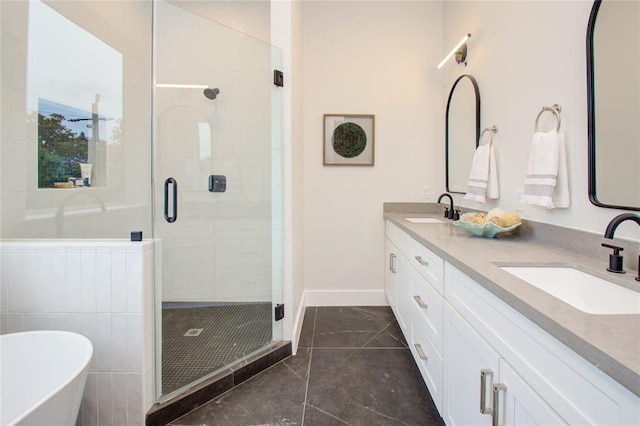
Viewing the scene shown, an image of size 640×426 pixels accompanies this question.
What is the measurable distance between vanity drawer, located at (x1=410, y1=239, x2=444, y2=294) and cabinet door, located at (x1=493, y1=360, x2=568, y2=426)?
1.65 feet

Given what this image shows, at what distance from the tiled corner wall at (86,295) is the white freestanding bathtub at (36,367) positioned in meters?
0.19

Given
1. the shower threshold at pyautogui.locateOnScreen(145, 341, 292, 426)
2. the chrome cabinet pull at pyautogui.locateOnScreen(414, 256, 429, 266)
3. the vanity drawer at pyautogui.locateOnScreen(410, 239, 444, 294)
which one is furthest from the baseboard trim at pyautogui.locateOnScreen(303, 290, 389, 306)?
the chrome cabinet pull at pyautogui.locateOnScreen(414, 256, 429, 266)

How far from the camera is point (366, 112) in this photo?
9.24ft

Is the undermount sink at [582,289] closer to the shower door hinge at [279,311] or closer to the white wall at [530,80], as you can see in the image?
the white wall at [530,80]

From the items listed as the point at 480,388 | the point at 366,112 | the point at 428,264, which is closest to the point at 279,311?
the point at 428,264

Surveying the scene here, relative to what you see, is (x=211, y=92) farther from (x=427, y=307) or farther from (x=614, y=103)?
(x=614, y=103)

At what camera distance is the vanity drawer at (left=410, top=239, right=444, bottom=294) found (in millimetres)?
1372

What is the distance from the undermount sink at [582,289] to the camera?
0.92 m

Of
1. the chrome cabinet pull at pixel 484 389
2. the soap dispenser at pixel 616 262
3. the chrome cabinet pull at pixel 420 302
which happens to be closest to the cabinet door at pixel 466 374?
the chrome cabinet pull at pixel 484 389

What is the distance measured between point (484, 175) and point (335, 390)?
1.59 metres

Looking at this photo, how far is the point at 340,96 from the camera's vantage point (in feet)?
9.21

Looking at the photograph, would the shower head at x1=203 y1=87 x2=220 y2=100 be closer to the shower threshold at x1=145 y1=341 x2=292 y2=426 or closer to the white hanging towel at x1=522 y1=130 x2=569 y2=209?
the shower threshold at x1=145 y1=341 x2=292 y2=426

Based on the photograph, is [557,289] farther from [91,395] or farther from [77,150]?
[77,150]

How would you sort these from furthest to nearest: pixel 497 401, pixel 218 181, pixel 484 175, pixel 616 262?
pixel 218 181 → pixel 484 175 → pixel 616 262 → pixel 497 401
